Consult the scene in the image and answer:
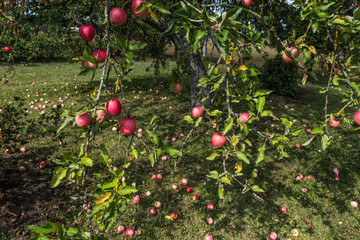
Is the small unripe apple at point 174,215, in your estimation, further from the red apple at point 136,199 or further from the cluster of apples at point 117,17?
the cluster of apples at point 117,17

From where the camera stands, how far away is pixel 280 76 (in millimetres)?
7719

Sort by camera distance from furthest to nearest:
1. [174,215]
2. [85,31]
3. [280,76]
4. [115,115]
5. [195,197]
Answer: [280,76]
[195,197]
[174,215]
[85,31]
[115,115]

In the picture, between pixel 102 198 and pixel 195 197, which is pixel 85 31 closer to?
pixel 102 198

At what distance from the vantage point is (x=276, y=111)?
243 inches

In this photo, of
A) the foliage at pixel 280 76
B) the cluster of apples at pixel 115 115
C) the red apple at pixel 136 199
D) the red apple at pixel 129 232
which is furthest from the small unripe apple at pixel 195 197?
the foliage at pixel 280 76

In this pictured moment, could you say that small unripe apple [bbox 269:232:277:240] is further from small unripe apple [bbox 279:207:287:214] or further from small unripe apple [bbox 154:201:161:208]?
small unripe apple [bbox 154:201:161:208]

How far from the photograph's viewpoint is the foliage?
25.1 ft

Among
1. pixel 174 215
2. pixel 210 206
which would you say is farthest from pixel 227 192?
pixel 174 215

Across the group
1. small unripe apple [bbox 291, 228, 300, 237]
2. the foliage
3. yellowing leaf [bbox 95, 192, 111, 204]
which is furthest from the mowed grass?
the foliage

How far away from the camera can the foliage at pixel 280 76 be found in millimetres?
7656

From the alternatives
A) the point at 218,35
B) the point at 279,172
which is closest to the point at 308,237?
the point at 279,172

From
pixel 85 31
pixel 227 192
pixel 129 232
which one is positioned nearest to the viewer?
pixel 85 31

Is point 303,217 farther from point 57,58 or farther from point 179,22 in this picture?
point 57,58

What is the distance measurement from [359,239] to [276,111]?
4154mm
